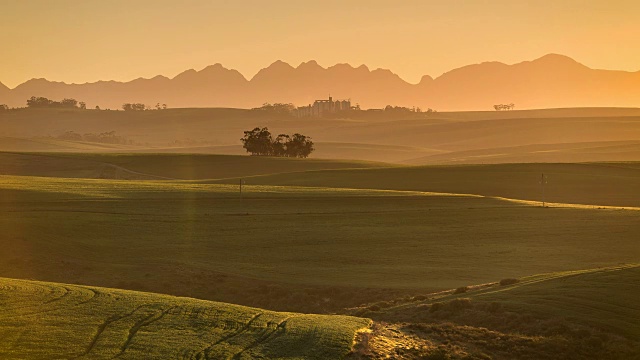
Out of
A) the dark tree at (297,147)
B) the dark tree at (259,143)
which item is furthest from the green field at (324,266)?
the dark tree at (297,147)

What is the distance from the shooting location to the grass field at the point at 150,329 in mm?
26906

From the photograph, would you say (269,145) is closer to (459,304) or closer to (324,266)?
(324,266)

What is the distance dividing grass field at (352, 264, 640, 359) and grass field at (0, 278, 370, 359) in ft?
7.68

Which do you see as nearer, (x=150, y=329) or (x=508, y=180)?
(x=150, y=329)

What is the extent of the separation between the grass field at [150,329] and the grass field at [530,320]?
234 centimetres

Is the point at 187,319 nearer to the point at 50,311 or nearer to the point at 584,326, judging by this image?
the point at 50,311

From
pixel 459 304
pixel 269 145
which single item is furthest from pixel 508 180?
pixel 269 145

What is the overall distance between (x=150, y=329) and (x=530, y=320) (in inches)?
548

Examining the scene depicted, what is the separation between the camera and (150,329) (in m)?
29.2

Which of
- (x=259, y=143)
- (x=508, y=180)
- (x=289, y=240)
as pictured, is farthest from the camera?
(x=259, y=143)

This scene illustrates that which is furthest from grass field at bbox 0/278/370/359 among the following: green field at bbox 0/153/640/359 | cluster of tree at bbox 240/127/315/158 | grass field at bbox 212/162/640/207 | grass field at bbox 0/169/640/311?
cluster of tree at bbox 240/127/315/158

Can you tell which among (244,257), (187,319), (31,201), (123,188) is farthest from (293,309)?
(123,188)

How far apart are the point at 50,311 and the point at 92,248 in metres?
25.4

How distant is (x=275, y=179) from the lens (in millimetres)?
107188
